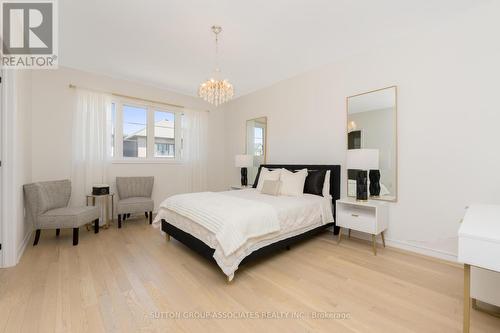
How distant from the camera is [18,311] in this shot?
1.61m

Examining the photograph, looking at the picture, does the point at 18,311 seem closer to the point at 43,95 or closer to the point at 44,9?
the point at 44,9

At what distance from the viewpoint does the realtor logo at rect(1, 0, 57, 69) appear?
7.29ft

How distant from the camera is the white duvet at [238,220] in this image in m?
2.02

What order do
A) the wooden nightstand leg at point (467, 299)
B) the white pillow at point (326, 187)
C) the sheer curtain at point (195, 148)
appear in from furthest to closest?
1. the sheer curtain at point (195, 148)
2. the white pillow at point (326, 187)
3. the wooden nightstand leg at point (467, 299)

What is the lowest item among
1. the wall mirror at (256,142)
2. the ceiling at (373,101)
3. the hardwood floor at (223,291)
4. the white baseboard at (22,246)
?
the hardwood floor at (223,291)

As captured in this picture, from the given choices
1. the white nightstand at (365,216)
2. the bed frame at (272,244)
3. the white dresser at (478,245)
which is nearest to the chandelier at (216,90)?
the bed frame at (272,244)

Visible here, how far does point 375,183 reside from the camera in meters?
2.99

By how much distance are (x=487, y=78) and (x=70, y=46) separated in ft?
16.5

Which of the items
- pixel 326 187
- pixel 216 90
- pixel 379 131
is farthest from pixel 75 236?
pixel 379 131

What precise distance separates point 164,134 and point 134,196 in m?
1.47

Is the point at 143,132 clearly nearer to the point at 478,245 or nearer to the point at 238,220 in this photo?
the point at 238,220

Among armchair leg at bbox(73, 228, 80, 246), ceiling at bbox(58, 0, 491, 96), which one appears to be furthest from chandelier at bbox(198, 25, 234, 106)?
armchair leg at bbox(73, 228, 80, 246)

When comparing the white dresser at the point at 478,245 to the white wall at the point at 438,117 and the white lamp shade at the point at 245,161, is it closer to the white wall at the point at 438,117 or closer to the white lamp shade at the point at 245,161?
the white wall at the point at 438,117

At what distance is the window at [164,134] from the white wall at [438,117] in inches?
134
